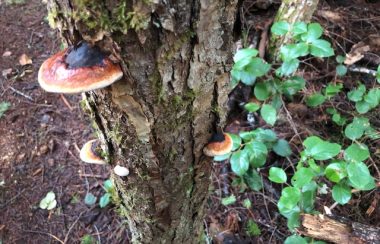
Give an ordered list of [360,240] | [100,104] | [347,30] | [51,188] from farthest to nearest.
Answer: [347,30]
[51,188]
[360,240]
[100,104]

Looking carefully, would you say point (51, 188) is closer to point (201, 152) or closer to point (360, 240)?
point (201, 152)

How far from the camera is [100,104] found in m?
1.16

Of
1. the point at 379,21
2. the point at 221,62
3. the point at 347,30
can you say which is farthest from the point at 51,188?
the point at 379,21

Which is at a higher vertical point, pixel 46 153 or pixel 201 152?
pixel 201 152

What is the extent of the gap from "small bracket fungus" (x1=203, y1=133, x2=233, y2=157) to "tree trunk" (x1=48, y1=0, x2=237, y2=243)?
0.03 m

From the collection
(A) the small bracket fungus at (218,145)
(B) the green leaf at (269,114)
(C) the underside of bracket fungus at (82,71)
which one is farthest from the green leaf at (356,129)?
(C) the underside of bracket fungus at (82,71)

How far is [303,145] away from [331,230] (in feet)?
2.07

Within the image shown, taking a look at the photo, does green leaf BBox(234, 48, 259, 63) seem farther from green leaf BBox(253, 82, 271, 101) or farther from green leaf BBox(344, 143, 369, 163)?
green leaf BBox(344, 143, 369, 163)

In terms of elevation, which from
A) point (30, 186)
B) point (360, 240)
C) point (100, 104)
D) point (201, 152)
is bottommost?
point (30, 186)

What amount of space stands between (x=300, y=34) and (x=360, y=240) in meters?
1.52

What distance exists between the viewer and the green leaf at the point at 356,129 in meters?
2.56

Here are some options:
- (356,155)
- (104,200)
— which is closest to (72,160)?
(104,200)

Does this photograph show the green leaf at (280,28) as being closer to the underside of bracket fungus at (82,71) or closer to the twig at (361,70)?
the twig at (361,70)

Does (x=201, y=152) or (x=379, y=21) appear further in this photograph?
(x=379, y=21)
